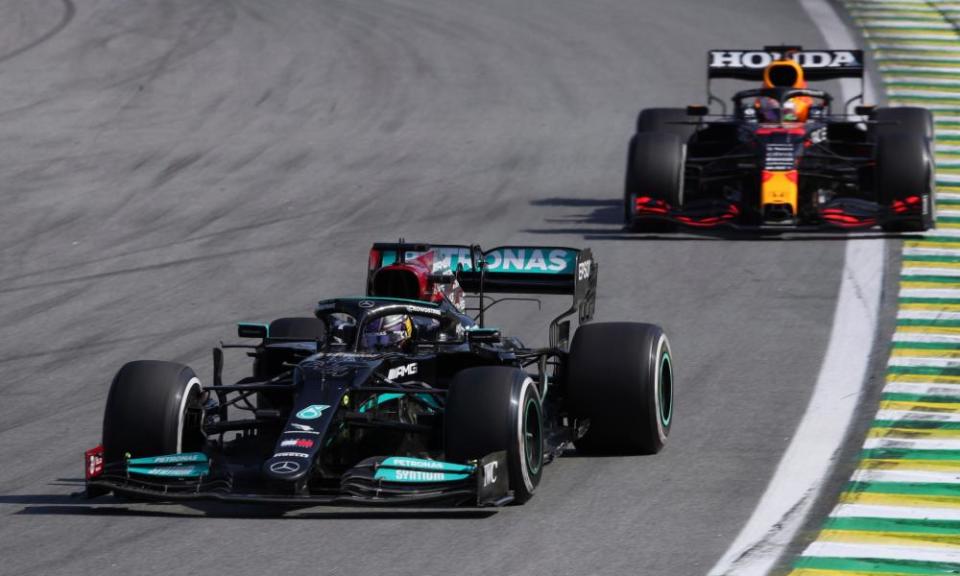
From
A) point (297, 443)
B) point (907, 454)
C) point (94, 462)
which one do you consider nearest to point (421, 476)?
point (297, 443)

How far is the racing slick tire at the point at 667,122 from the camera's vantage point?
23656 mm

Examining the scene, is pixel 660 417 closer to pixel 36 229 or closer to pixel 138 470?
pixel 138 470

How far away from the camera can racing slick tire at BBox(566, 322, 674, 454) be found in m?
11.9

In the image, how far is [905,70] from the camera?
32000 millimetres

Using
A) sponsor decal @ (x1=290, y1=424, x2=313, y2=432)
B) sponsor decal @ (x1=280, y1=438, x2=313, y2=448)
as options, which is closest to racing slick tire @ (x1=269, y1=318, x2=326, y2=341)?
sponsor decal @ (x1=290, y1=424, x2=313, y2=432)

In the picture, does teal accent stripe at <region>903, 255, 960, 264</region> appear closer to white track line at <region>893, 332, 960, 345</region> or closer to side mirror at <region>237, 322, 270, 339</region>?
white track line at <region>893, 332, 960, 345</region>

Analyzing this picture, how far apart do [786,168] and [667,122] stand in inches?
125

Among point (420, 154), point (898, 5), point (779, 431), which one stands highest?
point (898, 5)

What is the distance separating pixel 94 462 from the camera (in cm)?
1096

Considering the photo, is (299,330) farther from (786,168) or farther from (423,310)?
(786,168)

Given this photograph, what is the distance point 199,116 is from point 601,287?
12.7m

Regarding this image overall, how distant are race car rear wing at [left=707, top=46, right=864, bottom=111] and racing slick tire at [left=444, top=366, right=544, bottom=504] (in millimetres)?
13566

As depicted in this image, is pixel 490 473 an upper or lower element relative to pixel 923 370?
lower

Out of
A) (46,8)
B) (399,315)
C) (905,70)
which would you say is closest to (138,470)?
(399,315)
